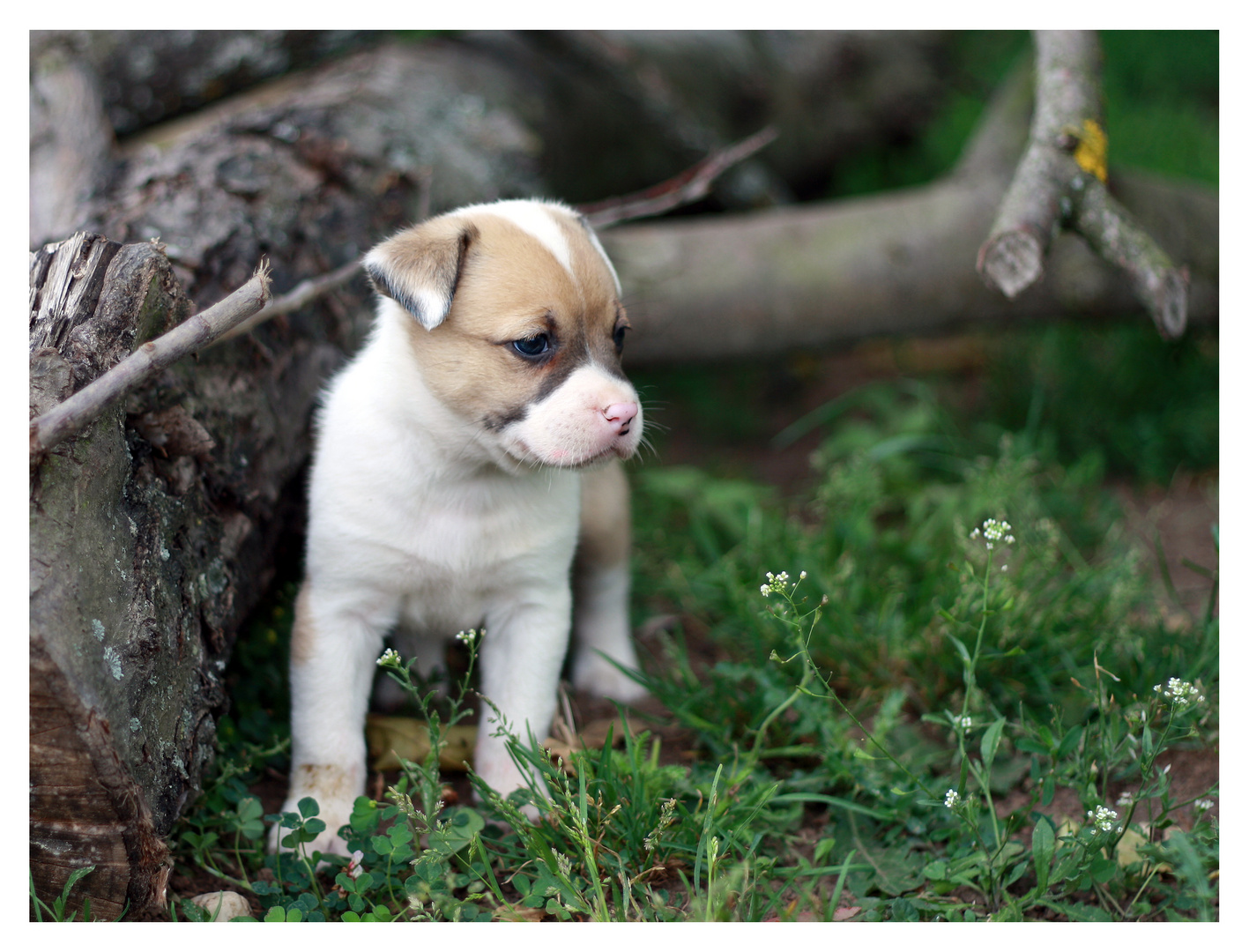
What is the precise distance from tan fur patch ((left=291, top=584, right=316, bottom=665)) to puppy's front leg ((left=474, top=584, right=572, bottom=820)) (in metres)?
0.52

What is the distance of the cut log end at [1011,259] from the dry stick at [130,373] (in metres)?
2.00

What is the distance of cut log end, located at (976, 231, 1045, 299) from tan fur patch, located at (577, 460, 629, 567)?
1.43 m

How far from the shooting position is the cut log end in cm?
285

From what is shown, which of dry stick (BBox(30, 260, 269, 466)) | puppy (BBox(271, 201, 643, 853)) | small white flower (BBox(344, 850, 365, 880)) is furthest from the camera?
puppy (BBox(271, 201, 643, 853))

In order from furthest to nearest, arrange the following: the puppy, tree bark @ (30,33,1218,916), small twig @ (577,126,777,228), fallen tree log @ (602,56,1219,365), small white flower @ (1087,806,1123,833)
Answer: fallen tree log @ (602,56,1219,365) < small twig @ (577,126,777,228) < the puppy < small white flower @ (1087,806,1123,833) < tree bark @ (30,33,1218,916)

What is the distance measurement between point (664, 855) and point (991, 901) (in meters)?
0.80

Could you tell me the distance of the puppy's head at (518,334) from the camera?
8.45 feet

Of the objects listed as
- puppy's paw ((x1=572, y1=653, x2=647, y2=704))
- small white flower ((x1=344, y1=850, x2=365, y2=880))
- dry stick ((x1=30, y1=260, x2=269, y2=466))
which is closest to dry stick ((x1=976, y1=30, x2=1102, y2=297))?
puppy's paw ((x1=572, y1=653, x2=647, y2=704))

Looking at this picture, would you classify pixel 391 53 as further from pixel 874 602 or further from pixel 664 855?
pixel 664 855

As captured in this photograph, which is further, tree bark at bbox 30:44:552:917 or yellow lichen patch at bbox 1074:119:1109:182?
yellow lichen patch at bbox 1074:119:1109:182

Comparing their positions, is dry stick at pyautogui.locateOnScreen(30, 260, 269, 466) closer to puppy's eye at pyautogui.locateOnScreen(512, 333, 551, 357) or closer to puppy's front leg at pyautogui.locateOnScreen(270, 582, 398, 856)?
puppy's eye at pyautogui.locateOnScreen(512, 333, 551, 357)

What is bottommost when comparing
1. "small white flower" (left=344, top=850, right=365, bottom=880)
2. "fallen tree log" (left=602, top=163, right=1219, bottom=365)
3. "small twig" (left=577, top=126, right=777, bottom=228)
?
"small white flower" (left=344, top=850, right=365, bottom=880)

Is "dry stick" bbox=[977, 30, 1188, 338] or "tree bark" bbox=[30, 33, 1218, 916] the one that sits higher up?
"dry stick" bbox=[977, 30, 1188, 338]

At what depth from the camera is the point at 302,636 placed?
2873 mm
